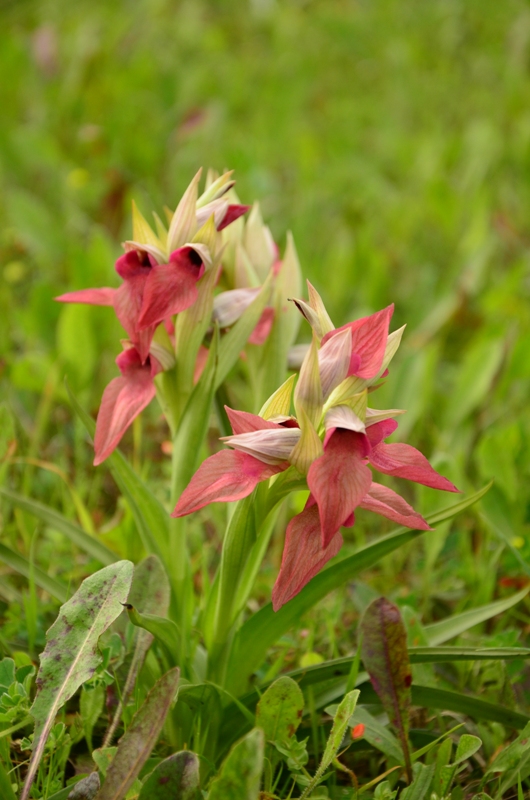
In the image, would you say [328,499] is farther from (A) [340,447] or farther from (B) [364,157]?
(B) [364,157]

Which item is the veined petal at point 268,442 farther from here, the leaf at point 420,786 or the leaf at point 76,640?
the leaf at point 420,786

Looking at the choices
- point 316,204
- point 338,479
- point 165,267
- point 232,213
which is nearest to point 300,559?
point 338,479

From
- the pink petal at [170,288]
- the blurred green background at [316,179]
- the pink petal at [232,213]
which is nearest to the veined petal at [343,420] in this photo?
the pink petal at [170,288]

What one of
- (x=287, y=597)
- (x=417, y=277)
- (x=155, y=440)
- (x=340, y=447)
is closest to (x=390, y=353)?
(x=340, y=447)

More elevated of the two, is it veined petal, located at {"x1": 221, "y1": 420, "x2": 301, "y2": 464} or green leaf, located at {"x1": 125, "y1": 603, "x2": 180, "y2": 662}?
veined petal, located at {"x1": 221, "y1": 420, "x2": 301, "y2": 464}

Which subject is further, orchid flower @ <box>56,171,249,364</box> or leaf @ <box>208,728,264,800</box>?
orchid flower @ <box>56,171,249,364</box>

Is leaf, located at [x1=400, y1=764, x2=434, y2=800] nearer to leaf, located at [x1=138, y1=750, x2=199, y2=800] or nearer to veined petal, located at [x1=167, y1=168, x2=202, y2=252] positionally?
leaf, located at [x1=138, y1=750, x2=199, y2=800]

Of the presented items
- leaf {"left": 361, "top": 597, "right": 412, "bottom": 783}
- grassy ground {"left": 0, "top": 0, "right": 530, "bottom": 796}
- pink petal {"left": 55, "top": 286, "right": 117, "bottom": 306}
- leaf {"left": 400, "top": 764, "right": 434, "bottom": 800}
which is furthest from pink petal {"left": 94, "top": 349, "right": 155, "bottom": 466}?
leaf {"left": 400, "top": 764, "right": 434, "bottom": 800}
